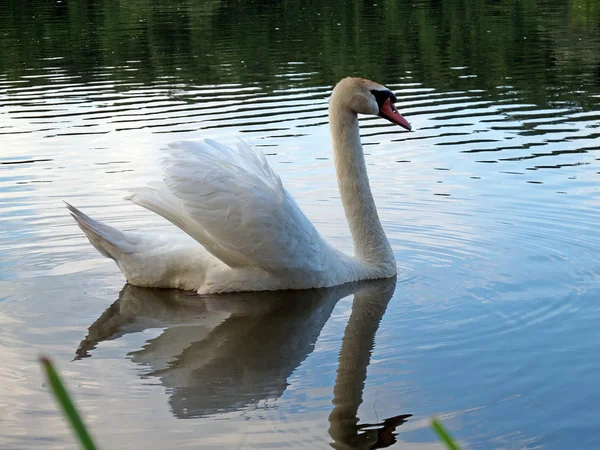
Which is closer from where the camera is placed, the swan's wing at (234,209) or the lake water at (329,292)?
the lake water at (329,292)

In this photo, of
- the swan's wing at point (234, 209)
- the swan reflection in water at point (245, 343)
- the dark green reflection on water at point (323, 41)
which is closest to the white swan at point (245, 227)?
the swan's wing at point (234, 209)

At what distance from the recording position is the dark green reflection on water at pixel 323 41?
70.3ft

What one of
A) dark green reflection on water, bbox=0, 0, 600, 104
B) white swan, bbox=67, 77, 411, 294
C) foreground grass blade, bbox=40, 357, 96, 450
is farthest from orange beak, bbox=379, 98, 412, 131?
dark green reflection on water, bbox=0, 0, 600, 104

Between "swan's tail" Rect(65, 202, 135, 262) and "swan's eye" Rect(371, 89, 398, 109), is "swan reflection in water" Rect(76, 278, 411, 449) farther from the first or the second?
"swan's eye" Rect(371, 89, 398, 109)

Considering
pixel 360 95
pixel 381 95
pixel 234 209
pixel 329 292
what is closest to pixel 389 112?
pixel 381 95

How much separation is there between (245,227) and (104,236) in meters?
1.08

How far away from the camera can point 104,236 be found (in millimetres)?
7160

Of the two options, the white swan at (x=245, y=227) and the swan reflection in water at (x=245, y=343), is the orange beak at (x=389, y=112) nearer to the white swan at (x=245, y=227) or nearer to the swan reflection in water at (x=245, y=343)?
the white swan at (x=245, y=227)

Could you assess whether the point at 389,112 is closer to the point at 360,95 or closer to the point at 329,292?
the point at 360,95

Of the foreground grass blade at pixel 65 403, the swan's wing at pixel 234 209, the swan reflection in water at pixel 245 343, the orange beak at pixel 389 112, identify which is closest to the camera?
the foreground grass blade at pixel 65 403

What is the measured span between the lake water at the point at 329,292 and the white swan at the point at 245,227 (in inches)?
7.4

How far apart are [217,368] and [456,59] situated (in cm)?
1889

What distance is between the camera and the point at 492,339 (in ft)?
20.1

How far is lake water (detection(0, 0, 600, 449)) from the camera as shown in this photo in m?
4.95
